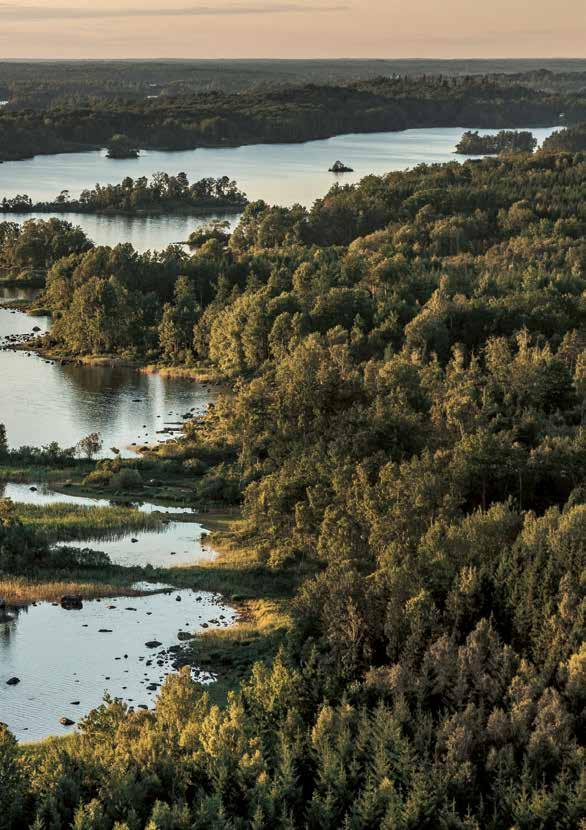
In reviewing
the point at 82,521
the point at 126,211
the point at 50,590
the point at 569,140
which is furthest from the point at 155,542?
the point at 569,140

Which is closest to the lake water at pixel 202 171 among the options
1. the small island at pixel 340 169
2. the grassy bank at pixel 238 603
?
the small island at pixel 340 169

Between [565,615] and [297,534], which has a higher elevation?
[565,615]

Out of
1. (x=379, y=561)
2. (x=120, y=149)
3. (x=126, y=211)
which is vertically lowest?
(x=379, y=561)

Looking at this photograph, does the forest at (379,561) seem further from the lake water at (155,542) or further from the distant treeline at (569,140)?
the distant treeline at (569,140)

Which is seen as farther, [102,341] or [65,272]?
[65,272]

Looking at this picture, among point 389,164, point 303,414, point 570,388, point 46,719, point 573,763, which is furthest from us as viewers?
point 389,164

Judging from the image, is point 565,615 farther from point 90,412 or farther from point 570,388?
point 90,412

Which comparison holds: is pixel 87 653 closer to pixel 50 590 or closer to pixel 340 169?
pixel 50 590

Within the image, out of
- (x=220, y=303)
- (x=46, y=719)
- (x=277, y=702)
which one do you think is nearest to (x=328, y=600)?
(x=277, y=702)
